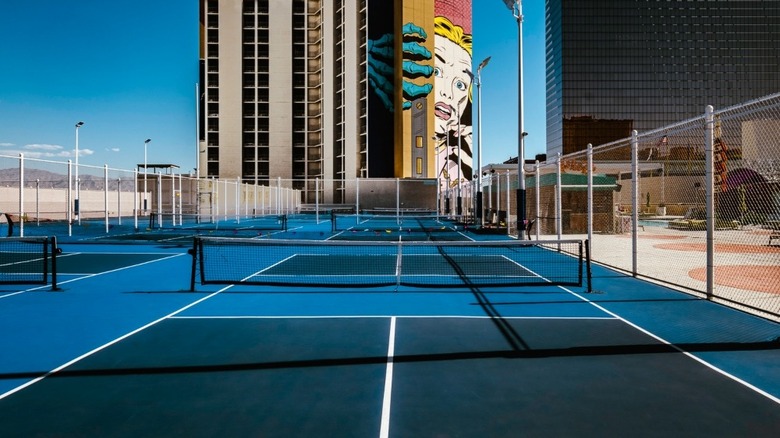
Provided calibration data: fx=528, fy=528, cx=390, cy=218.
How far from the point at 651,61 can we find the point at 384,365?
17065cm

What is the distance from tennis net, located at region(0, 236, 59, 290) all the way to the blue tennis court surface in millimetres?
917

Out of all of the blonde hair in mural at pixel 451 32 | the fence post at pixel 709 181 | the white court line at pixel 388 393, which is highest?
the blonde hair in mural at pixel 451 32

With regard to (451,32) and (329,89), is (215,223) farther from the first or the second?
(451,32)

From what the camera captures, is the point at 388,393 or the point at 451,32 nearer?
the point at 388,393

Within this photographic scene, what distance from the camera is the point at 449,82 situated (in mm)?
86375

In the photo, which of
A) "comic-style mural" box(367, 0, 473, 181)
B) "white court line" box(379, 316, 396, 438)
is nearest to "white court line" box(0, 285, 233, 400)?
"white court line" box(379, 316, 396, 438)

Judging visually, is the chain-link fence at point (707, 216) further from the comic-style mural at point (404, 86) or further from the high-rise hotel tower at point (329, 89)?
the high-rise hotel tower at point (329, 89)

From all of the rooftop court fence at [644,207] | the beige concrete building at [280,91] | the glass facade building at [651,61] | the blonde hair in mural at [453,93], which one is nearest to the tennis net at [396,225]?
the rooftop court fence at [644,207]

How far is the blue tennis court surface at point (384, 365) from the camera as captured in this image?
4715 mm

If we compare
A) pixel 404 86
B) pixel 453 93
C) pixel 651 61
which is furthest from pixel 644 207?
pixel 651 61

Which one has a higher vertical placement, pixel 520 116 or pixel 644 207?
pixel 520 116

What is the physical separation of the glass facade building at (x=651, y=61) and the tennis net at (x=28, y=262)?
15023 cm

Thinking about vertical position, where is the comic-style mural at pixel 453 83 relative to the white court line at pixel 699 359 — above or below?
above

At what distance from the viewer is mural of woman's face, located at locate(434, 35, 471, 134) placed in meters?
83.4
